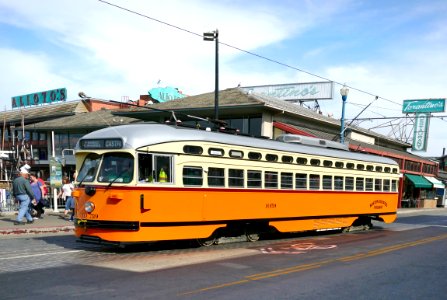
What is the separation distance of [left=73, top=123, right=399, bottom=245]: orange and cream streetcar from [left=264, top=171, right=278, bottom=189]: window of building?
0.10ft

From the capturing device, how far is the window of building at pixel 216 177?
11578 millimetres

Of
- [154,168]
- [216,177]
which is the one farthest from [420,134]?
[154,168]

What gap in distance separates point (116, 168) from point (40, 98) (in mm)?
52952

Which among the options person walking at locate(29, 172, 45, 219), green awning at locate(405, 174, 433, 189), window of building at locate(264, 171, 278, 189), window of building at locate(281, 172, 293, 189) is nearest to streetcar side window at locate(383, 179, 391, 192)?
window of building at locate(281, 172, 293, 189)

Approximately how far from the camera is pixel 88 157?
11016 mm

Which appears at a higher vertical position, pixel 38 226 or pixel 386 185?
pixel 386 185

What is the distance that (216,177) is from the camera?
11734 millimetres

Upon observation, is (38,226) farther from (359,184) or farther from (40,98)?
(40,98)

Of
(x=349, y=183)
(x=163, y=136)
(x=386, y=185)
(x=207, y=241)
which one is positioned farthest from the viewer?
(x=386, y=185)

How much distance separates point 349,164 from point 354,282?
914 centimetres

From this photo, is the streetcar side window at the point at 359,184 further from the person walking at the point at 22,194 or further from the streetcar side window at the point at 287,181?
the person walking at the point at 22,194

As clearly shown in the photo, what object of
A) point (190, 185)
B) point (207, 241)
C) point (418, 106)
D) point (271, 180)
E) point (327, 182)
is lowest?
point (207, 241)

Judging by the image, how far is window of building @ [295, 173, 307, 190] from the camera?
1435 centimetres

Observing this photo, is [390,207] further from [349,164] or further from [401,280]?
[401,280]
